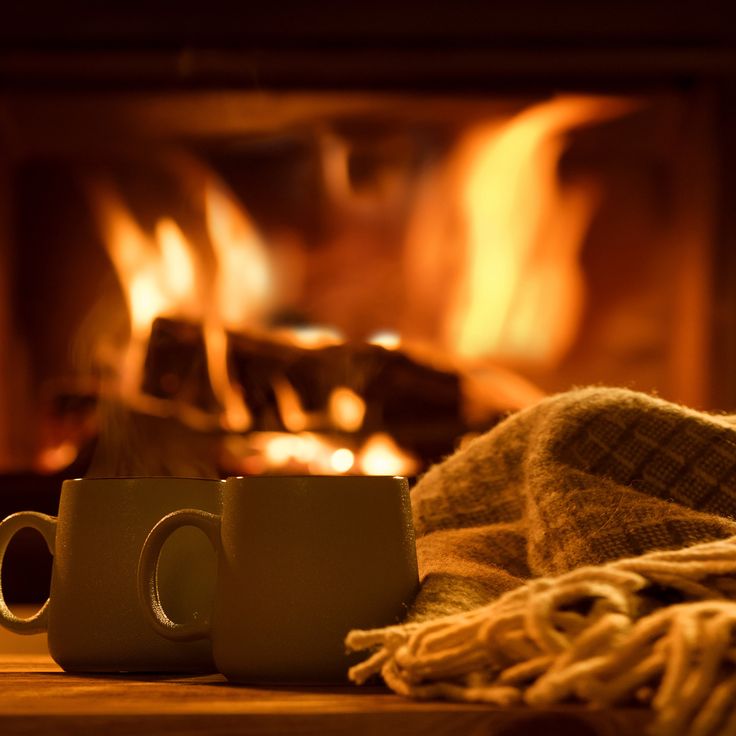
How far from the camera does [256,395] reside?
158 centimetres

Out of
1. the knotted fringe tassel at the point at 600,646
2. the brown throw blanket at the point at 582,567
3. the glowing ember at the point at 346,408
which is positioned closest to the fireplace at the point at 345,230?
the glowing ember at the point at 346,408

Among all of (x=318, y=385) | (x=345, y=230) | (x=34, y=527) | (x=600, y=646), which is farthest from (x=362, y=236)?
(x=600, y=646)

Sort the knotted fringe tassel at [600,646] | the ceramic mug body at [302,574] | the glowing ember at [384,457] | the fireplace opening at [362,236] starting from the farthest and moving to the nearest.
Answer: the fireplace opening at [362,236] → the glowing ember at [384,457] → the ceramic mug body at [302,574] → the knotted fringe tassel at [600,646]

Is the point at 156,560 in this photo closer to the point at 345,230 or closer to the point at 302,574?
the point at 302,574

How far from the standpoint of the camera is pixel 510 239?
175cm

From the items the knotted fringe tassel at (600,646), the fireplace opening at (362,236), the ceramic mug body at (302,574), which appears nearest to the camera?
the knotted fringe tassel at (600,646)

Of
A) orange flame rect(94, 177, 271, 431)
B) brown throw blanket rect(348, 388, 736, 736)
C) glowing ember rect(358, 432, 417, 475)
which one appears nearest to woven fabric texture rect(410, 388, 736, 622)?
brown throw blanket rect(348, 388, 736, 736)

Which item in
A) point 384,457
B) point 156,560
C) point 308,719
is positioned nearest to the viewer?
point 308,719

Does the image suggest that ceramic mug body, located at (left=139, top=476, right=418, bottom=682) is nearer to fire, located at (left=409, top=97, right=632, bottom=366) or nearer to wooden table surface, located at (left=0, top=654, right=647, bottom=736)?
wooden table surface, located at (left=0, top=654, right=647, bottom=736)

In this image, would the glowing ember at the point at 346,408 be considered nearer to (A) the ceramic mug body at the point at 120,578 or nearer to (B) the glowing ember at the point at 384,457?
(B) the glowing ember at the point at 384,457

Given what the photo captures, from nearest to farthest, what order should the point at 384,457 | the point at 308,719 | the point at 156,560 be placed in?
the point at 308,719 → the point at 156,560 → the point at 384,457

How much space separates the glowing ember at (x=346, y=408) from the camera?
61.8 inches

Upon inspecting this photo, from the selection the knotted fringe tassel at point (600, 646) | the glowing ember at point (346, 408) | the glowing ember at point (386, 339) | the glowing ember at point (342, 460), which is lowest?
the glowing ember at point (342, 460)

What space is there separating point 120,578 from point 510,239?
135 cm
